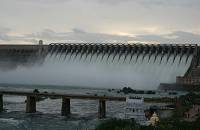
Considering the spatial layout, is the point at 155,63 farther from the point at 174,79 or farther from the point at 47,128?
the point at 47,128

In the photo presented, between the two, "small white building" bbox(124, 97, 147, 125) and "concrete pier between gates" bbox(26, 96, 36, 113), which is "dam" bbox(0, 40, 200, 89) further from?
"small white building" bbox(124, 97, 147, 125)

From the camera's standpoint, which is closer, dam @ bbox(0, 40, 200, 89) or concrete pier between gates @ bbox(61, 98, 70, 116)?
concrete pier between gates @ bbox(61, 98, 70, 116)

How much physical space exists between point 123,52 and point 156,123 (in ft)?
291

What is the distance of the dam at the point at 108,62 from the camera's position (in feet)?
351

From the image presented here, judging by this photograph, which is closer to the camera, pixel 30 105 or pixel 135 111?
pixel 135 111

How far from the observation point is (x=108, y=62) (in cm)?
12094

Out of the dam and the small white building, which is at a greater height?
the dam

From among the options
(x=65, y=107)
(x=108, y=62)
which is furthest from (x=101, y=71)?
(x=65, y=107)

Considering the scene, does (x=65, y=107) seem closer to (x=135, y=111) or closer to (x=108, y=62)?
(x=135, y=111)

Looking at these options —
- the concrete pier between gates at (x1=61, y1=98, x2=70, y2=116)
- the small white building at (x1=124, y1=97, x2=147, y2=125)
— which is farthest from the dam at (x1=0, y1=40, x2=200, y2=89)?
the small white building at (x1=124, y1=97, x2=147, y2=125)

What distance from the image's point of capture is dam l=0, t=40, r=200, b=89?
351 ft

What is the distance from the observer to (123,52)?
119688 mm

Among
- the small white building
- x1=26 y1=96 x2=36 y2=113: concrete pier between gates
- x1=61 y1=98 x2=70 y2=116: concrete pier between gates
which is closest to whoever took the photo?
the small white building

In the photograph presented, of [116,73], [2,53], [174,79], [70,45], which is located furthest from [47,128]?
[2,53]
